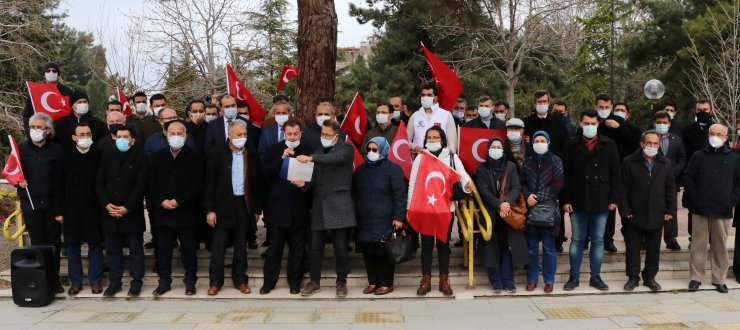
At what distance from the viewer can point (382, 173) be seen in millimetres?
6895

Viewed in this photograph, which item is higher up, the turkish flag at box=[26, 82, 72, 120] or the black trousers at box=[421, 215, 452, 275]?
the turkish flag at box=[26, 82, 72, 120]

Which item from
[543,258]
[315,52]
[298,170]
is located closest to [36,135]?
[298,170]

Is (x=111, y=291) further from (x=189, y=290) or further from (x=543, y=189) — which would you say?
(x=543, y=189)

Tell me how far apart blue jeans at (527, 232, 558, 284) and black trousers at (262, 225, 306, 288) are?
8.68 ft

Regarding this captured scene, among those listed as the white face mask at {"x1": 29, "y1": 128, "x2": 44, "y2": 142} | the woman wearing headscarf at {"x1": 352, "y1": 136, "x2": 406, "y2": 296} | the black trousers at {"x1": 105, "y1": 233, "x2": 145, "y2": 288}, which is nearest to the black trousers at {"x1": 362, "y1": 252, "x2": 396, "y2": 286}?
the woman wearing headscarf at {"x1": 352, "y1": 136, "x2": 406, "y2": 296}

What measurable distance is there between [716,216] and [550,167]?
2075 millimetres

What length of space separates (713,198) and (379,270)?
3965mm

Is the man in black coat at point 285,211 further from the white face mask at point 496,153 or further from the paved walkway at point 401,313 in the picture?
the white face mask at point 496,153

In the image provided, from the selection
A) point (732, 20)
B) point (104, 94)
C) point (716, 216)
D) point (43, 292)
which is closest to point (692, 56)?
point (732, 20)

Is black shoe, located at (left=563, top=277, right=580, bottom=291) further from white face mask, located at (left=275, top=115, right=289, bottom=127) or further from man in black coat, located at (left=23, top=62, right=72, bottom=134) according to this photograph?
man in black coat, located at (left=23, top=62, right=72, bottom=134)

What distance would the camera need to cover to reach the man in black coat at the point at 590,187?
7.05 metres

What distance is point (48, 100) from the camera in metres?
8.00

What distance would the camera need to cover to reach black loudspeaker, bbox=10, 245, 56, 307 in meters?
6.77

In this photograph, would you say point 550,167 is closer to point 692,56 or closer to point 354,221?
point 354,221
